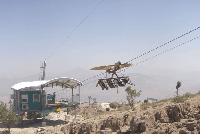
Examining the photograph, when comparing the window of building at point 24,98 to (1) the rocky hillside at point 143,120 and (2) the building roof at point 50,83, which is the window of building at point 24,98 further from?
(1) the rocky hillside at point 143,120

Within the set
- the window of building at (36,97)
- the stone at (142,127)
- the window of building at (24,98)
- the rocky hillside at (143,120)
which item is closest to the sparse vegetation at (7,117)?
the window of building at (24,98)

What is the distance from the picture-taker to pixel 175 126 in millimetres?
18500

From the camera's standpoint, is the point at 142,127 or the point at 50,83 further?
the point at 50,83

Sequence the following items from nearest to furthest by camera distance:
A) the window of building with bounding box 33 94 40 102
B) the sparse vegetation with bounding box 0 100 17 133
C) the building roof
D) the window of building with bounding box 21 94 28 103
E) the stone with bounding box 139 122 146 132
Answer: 1. the stone with bounding box 139 122 146 132
2. the sparse vegetation with bounding box 0 100 17 133
3. the building roof
4. the window of building with bounding box 21 94 28 103
5. the window of building with bounding box 33 94 40 102

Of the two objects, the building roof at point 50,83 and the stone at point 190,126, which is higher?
the building roof at point 50,83

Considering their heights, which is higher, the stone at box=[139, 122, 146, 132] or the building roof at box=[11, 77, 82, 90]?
the building roof at box=[11, 77, 82, 90]

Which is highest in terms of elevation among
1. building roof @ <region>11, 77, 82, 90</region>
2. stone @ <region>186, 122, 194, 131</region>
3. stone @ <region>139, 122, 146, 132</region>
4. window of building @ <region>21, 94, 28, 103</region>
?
building roof @ <region>11, 77, 82, 90</region>

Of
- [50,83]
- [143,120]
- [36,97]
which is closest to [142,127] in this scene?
[143,120]

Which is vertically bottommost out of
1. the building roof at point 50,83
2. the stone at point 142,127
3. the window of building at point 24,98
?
the stone at point 142,127

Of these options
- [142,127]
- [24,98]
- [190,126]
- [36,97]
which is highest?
[36,97]

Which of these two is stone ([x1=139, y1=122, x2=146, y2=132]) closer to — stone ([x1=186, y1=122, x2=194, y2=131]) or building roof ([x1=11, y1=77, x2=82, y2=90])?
stone ([x1=186, y1=122, x2=194, y2=131])

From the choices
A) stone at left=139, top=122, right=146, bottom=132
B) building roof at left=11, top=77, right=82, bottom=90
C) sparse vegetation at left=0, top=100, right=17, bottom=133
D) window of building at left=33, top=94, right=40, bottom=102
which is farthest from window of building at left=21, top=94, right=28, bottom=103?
stone at left=139, top=122, right=146, bottom=132

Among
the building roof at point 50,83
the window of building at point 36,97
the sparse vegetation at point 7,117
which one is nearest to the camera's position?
the sparse vegetation at point 7,117

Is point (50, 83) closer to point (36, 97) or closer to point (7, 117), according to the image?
point (36, 97)
